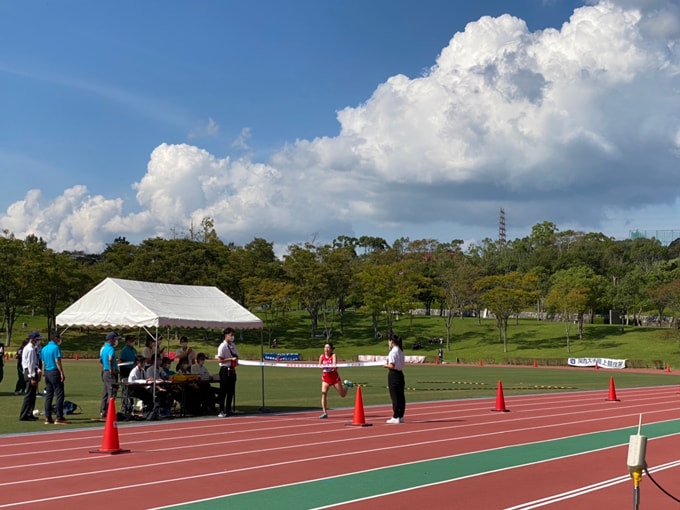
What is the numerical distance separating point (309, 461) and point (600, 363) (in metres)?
52.6

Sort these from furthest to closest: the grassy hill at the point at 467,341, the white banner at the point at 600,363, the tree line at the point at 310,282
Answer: the tree line at the point at 310,282 < the grassy hill at the point at 467,341 < the white banner at the point at 600,363

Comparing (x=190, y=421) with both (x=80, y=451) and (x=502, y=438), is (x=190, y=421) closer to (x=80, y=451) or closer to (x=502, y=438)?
(x=80, y=451)

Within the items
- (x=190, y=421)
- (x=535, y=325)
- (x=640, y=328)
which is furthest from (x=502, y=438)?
(x=535, y=325)

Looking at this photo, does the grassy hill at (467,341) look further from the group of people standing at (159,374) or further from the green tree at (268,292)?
the group of people standing at (159,374)

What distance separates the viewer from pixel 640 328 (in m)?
82.9

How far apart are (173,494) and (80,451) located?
4.17m

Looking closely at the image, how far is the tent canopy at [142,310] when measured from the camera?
18703 mm

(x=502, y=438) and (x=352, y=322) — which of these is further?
(x=352, y=322)

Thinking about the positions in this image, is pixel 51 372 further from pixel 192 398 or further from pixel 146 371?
pixel 192 398

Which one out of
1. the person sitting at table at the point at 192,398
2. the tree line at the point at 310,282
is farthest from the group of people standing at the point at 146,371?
the tree line at the point at 310,282

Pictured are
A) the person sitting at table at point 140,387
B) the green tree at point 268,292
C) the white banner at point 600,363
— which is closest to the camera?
the person sitting at table at point 140,387

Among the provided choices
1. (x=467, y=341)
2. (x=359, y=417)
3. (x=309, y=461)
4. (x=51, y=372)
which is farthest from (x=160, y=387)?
(x=467, y=341)


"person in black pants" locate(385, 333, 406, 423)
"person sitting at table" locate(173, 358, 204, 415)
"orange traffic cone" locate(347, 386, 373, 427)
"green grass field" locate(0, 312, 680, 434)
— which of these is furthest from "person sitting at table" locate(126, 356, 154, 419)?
"green grass field" locate(0, 312, 680, 434)

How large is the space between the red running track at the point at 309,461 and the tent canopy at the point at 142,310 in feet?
9.53
